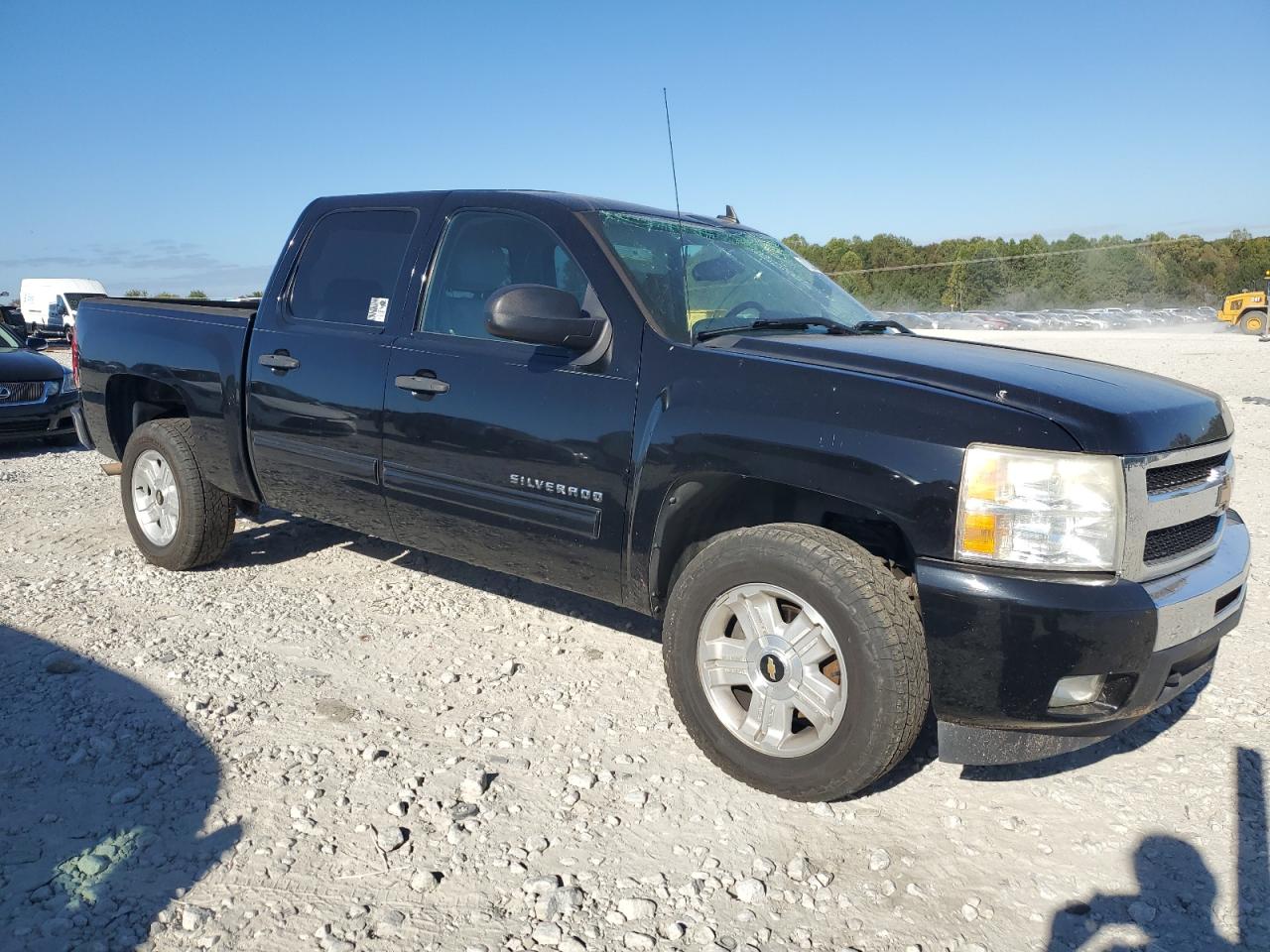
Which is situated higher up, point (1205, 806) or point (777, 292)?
point (777, 292)

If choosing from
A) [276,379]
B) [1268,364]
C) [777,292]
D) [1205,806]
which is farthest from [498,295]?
[1268,364]

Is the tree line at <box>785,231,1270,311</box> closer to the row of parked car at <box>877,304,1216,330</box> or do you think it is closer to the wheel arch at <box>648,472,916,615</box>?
the row of parked car at <box>877,304,1216,330</box>

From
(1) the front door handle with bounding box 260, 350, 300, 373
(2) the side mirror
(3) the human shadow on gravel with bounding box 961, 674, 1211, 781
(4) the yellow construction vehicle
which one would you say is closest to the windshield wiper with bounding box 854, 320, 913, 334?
(2) the side mirror

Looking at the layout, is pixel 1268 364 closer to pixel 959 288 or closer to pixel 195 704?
pixel 195 704

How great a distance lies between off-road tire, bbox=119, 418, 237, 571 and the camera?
5066mm

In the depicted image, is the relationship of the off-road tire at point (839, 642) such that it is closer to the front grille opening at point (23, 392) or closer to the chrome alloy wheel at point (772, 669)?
the chrome alloy wheel at point (772, 669)

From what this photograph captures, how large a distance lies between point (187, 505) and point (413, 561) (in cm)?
124

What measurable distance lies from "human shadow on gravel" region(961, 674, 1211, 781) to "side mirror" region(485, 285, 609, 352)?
206 cm

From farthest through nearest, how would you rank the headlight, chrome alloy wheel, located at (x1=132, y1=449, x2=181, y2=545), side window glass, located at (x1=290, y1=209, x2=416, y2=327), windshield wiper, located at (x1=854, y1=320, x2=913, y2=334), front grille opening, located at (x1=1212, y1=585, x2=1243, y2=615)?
1. chrome alloy wheel, located at (x1=132, y1=449, x2=181, y2=545)
2. side window glass, located at (x1=290, y1=209, x2=416, y2=327)
3. windshield wiper, located at (x1=854, y1=320, x2=913, y2=334)
4. front grille opening, located at (x1=1212, y1=585, x2=1243, y2=615)
5. the headlight

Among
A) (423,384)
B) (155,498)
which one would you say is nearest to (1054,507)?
(423,384)

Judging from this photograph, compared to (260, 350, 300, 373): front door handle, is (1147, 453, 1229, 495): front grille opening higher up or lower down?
lower down

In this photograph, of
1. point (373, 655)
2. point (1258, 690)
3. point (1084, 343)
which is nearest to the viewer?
point (1258, 690)

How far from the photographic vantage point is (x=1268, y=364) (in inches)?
738

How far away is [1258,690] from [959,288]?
61854 millimetres
